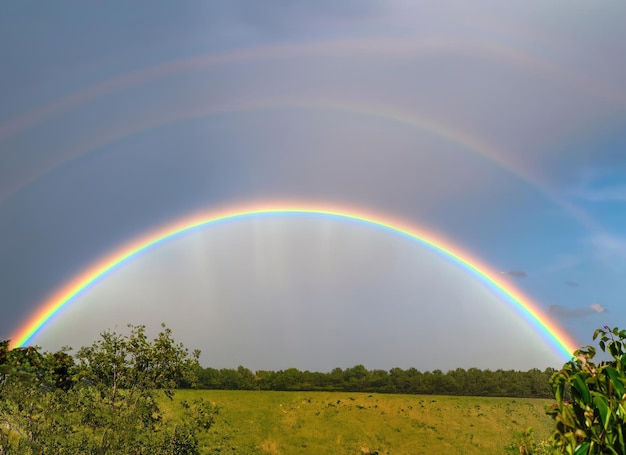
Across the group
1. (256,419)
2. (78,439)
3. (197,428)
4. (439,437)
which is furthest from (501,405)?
(78,439)

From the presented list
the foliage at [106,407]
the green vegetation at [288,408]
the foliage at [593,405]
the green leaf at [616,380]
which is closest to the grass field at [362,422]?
the green vegetation at [288,408]

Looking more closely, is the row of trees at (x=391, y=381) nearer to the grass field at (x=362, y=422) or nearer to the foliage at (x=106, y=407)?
the grass field at (x=362, y=422)

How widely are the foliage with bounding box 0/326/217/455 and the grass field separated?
2203 cm

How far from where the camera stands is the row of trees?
48.8 m

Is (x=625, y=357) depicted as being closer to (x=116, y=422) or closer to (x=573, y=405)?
(x=573, y=405)

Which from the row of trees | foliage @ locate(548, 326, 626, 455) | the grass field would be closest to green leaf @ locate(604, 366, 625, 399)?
foliage @ locate(548, 326, 626, 455)

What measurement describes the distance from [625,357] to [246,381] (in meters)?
47.5

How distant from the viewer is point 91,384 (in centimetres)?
1842

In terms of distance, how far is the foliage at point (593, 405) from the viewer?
3613 millimetres

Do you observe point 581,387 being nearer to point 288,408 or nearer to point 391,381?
point 288,408

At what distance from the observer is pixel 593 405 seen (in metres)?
3.99

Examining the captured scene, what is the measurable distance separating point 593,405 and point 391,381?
162ft

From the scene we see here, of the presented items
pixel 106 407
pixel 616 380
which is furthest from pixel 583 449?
pixel 106 407

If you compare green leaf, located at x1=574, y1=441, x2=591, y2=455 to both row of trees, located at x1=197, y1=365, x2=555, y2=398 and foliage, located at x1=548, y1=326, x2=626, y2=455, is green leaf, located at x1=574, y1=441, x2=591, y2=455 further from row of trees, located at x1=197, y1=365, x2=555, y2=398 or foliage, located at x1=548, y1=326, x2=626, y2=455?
row of trees, located at x1=197, y1=365, x2=555, y2=398
